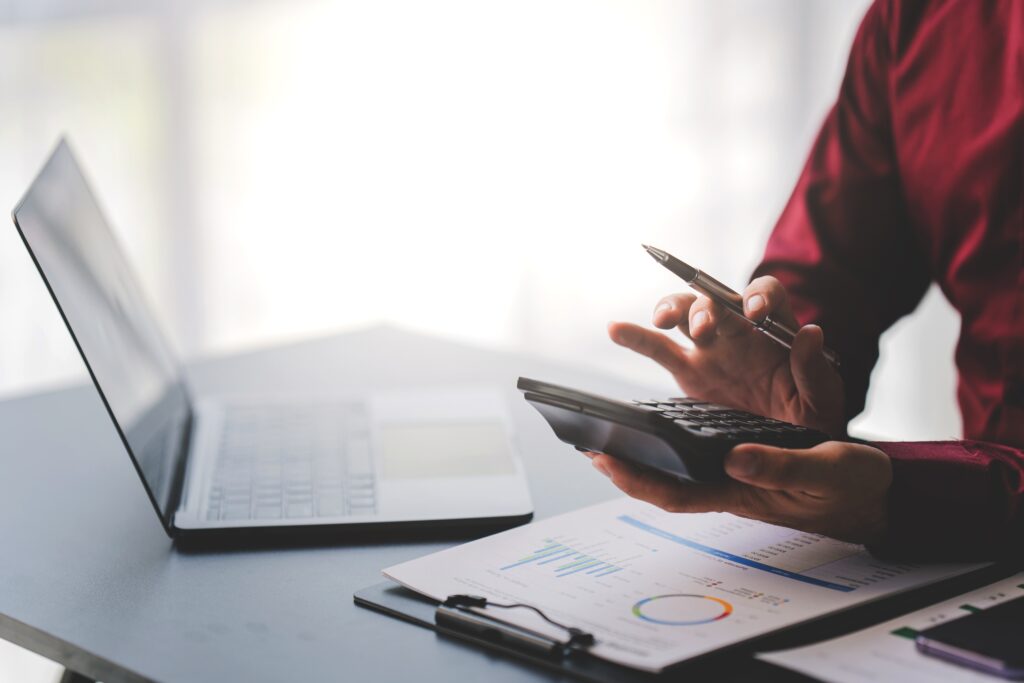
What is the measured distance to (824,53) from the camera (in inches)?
122

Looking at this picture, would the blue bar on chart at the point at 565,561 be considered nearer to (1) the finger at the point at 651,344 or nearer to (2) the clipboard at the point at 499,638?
(2) the clipboard at the point at 499,638

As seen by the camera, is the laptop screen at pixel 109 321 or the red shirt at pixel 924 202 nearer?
the laptop screen at pixel 109 321

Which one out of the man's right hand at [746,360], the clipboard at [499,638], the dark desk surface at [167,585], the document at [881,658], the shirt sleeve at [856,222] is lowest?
the dark desk surface at [167,585]

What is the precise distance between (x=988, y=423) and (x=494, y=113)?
224 centimetres

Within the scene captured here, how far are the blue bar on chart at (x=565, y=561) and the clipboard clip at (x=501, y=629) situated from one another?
0.21 ft

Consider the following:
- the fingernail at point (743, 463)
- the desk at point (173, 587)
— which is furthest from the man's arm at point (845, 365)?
the desk at point (173, 587)

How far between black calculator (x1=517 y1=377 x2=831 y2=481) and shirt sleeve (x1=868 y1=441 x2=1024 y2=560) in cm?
7

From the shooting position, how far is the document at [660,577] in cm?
62

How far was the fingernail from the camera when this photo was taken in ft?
2.10

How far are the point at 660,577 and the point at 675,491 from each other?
0.18 ft

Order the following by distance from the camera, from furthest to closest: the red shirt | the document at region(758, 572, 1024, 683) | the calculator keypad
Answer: the red shirt < the calculator keypad < the document at region(758, 572, 1024, 683)

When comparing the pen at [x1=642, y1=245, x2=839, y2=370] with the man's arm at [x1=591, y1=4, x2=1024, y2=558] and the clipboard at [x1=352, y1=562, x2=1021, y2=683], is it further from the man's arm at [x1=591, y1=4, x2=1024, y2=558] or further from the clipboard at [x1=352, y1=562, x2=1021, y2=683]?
the clipboard at [x1=352, y1=562, x2=1021, y2=683]

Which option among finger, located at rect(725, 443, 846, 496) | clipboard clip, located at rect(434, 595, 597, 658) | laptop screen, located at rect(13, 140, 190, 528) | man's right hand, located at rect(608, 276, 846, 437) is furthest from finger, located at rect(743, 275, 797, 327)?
laptop screen, located at rect(13, 140, 190, 528)

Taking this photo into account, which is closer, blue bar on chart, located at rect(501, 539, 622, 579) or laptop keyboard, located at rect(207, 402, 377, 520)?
blue bar on chart, located at rect(501, 539, 622, 579)
